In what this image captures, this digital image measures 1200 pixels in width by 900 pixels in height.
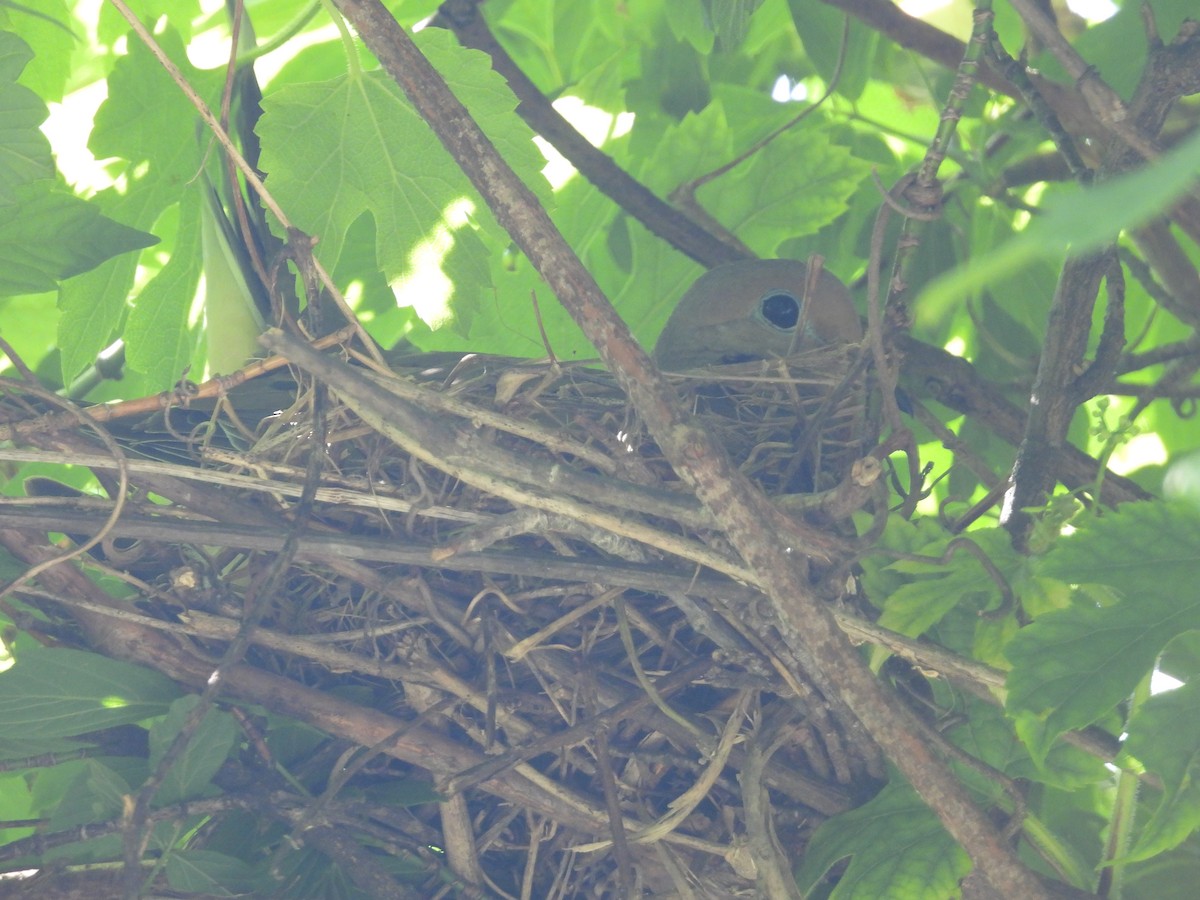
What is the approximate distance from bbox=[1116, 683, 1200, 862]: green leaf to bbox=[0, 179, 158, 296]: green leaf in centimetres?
143

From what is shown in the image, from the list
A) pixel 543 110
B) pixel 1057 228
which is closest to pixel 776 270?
pixel 543 110

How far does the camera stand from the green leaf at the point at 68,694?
1.56m

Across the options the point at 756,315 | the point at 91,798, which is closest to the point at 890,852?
the point at 91,798

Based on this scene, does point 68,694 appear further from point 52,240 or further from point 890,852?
point 890,852

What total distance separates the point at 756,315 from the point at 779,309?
5 cm

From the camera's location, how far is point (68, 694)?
158 centimetres

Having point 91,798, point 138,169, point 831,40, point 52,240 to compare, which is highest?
point 831,40

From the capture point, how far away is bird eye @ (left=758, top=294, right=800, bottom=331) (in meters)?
2.31

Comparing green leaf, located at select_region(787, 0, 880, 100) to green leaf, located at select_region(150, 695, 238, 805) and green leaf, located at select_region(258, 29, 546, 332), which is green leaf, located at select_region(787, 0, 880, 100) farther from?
green leaf, located at select_region(150, 695, 238, 805)

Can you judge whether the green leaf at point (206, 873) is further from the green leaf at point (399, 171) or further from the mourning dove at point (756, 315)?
the mourning dove at point (756, 315)

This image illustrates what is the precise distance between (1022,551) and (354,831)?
993 mm

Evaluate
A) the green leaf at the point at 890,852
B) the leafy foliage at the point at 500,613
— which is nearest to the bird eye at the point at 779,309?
the leafy foliage at the point at 500,613

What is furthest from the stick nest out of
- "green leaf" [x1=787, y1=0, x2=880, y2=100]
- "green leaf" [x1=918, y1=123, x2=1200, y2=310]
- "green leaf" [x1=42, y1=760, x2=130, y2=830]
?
"green leaf" [x1=918, y1=123, x2=1200, y2=310]

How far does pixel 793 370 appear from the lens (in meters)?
2.00
